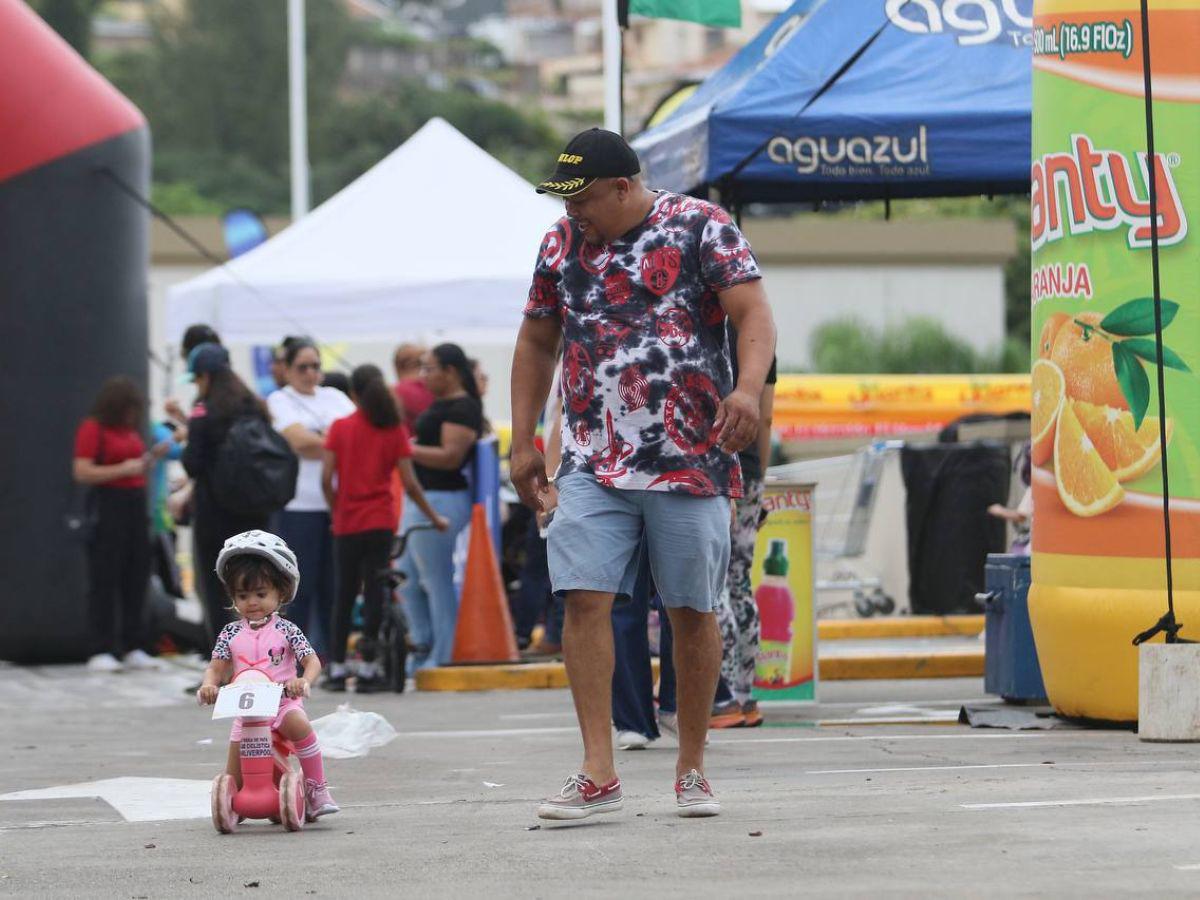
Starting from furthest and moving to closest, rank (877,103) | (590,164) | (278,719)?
(877,103) < (278,719) < (590,164)

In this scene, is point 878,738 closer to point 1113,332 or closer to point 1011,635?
point 1011,635

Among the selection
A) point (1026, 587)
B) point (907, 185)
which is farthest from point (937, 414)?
point (1026, 587)

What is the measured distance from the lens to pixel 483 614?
1323 centimetres

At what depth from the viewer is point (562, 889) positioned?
5258mm

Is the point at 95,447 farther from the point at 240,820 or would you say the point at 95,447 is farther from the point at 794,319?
the point at 794,319

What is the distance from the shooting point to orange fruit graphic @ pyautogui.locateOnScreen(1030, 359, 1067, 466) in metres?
9.06

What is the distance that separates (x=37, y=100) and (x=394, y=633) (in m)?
4.44

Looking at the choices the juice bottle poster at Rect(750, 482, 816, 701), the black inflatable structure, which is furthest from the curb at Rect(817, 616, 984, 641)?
the juice bottle poster at Rect(750, 482, 816, 701)

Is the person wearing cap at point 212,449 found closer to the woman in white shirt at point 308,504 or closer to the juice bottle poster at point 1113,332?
the woman in white shirt at point 308,504

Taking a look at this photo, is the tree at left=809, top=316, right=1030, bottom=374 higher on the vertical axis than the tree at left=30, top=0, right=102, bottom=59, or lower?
lower

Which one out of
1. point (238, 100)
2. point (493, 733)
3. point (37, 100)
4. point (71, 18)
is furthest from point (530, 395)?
point (238, 100)

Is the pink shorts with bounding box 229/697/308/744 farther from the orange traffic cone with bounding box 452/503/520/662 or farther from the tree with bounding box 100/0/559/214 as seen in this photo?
the tree with bounding box 100/0/559/214

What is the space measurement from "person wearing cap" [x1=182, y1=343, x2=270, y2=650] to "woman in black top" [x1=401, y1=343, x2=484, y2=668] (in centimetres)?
98

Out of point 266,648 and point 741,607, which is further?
point 741,607
